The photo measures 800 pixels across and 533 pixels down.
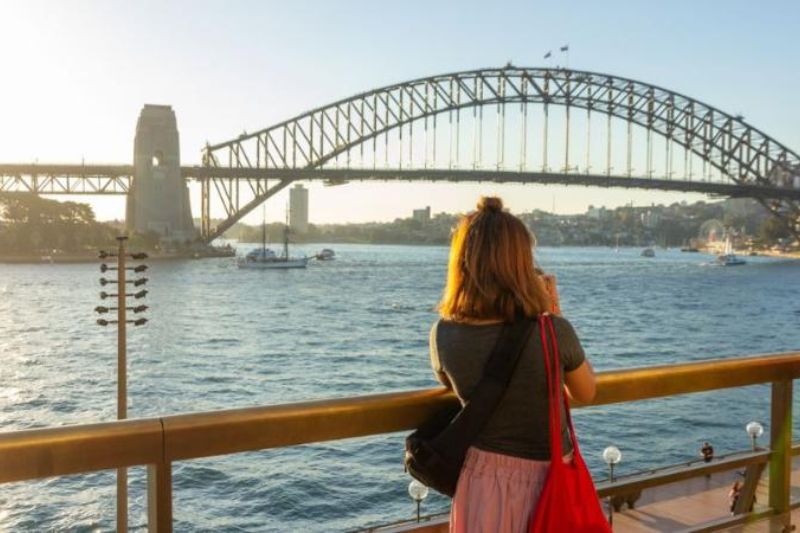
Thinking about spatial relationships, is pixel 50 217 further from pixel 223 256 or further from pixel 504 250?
pixel 504 250

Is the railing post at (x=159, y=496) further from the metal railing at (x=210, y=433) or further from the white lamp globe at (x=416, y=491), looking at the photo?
the white lamp globe at (x=416, y=491)

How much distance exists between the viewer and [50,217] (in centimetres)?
10119

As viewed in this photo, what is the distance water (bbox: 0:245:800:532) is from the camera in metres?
14.3

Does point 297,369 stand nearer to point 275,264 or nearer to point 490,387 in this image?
point 490,387

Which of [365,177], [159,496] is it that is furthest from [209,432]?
[365,177]

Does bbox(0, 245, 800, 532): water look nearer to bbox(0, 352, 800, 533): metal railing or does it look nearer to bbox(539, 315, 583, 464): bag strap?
bbox(0, 352, 800, 533): metal railing

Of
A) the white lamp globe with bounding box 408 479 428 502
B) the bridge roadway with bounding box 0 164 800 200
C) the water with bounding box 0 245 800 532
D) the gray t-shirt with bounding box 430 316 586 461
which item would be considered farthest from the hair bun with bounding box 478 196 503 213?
the bridge roadway with bounding box 0 164 800 200

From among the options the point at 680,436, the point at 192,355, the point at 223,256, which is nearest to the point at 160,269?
the point at 223,256

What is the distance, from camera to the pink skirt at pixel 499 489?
6.16 ft

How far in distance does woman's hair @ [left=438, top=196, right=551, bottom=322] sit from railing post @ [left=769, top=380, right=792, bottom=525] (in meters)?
1.39

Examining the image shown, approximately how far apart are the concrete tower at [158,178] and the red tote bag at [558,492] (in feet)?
276

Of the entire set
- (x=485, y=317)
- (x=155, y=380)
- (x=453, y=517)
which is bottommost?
(x=155, y=380)

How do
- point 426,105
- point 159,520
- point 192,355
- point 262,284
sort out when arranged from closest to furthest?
point 159,520
point 192,355
point 262,284
point 426,105

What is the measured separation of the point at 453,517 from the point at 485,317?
440mm
